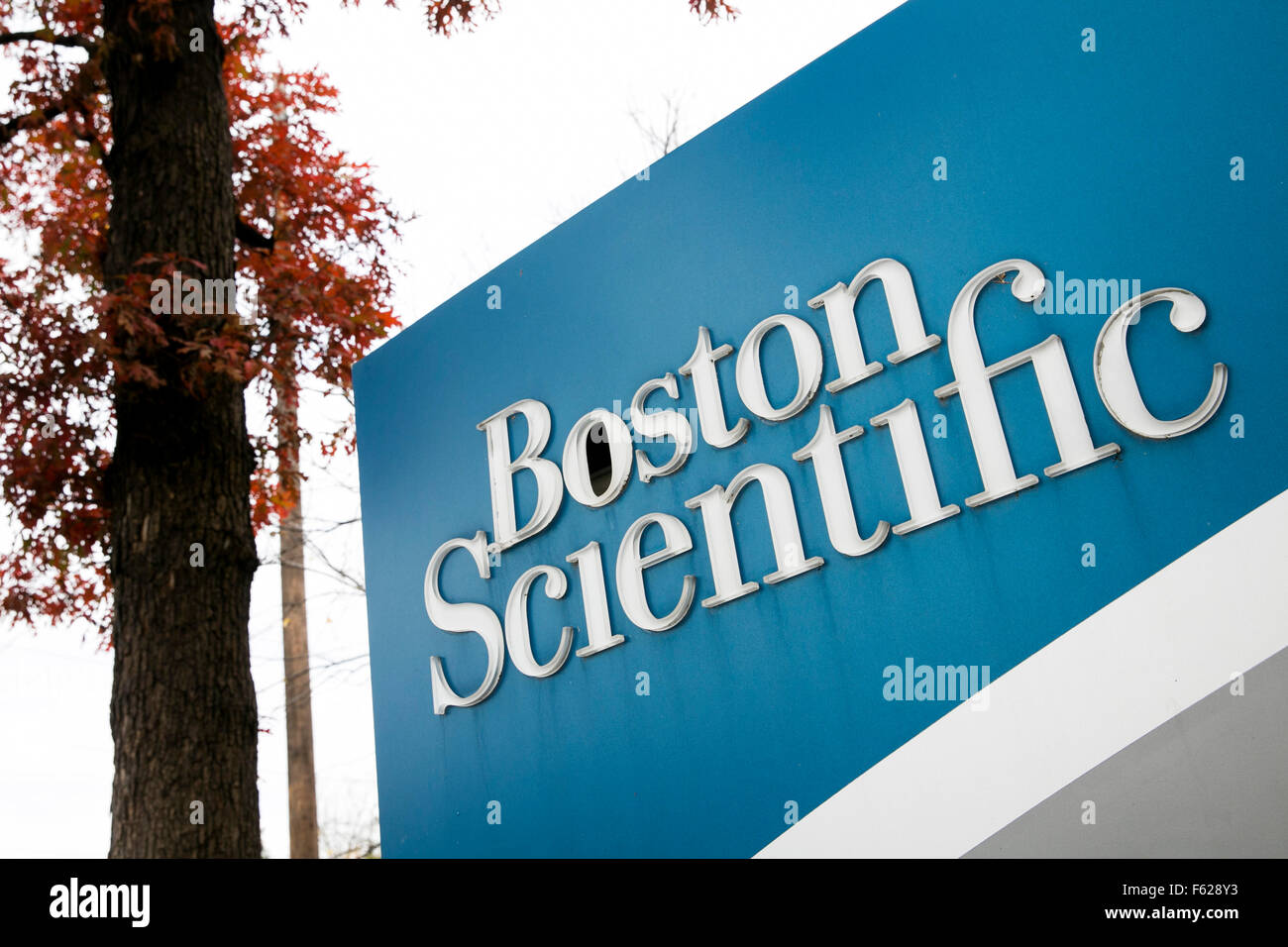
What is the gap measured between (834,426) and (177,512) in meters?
3.63

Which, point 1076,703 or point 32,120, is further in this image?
point 32,120

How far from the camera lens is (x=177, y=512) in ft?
19.4

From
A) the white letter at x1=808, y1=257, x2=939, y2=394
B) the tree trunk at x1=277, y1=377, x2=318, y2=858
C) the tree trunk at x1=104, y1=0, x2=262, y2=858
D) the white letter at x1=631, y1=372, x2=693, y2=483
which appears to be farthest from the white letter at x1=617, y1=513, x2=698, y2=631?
the tree trunk at x1=277, y1=377, x2=318, y2=858

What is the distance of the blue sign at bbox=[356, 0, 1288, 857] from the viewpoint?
333 centimetres

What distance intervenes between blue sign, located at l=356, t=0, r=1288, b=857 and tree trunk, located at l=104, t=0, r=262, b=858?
3.22 feet

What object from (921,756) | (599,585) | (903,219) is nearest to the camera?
(921,756)

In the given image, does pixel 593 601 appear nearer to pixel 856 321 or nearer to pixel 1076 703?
pixel 856 321

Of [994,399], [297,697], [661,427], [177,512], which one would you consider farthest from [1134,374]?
[297,697]

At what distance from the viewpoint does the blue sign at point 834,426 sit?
3332mm

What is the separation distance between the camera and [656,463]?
448 cm

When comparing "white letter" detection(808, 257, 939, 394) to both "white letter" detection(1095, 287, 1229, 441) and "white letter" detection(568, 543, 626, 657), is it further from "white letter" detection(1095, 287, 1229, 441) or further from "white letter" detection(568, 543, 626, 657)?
"white letter" detection(568, 543, 626, 657)

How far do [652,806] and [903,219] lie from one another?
7.46 ft
